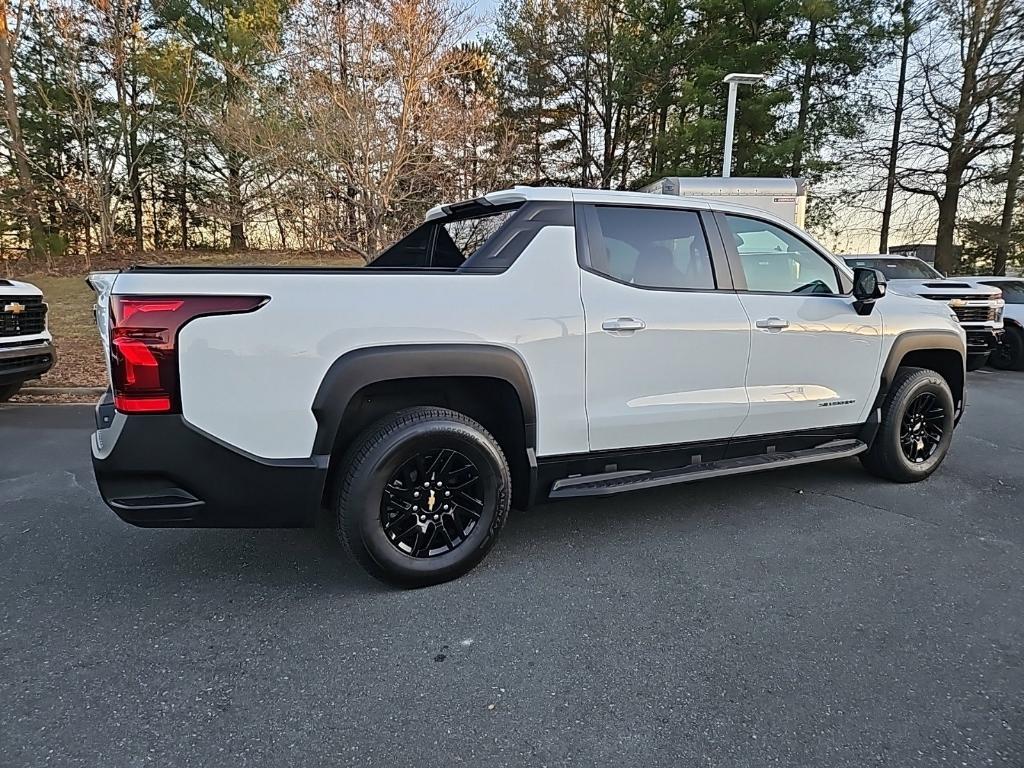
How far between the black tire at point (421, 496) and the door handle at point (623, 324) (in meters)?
0.79

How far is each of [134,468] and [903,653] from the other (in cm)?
304

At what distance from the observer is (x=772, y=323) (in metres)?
3.51

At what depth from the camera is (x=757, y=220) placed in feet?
12.2

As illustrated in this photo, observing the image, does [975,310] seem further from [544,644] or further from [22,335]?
[22,335]

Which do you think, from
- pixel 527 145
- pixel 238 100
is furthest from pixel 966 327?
pixel 527 145

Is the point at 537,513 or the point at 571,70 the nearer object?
the point at 537,513

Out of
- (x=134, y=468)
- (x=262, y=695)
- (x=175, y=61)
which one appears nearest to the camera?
(x=262, y=695)

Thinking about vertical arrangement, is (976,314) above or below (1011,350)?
above

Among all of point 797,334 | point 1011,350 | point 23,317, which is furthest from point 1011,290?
point 23,317

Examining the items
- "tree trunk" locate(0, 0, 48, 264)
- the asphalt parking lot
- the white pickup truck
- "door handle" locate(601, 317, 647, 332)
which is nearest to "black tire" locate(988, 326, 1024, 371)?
the white pickup truck

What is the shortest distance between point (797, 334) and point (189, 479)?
3242 mm

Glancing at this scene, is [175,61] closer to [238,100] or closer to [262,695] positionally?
[238,100]

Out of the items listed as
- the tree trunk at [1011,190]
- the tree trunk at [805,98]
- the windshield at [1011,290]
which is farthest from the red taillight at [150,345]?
the tree trunk at [1011,190]

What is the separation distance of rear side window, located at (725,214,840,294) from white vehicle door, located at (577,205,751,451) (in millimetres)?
188
